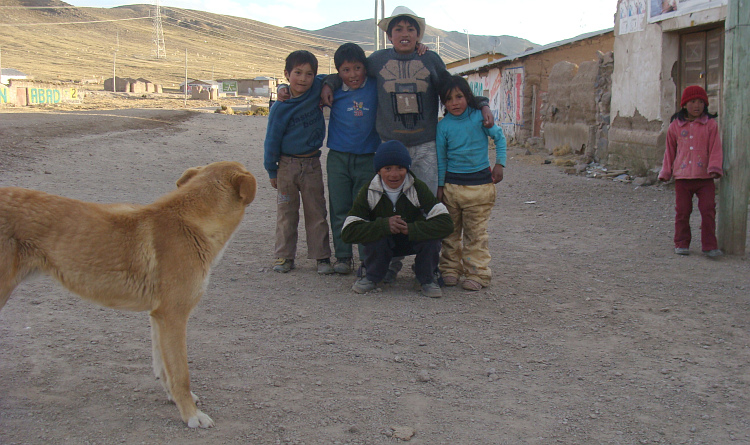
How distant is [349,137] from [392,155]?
0.86 metres

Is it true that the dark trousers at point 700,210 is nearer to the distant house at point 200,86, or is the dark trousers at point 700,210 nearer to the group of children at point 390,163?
the group of children at point 390,163

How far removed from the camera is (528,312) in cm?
450

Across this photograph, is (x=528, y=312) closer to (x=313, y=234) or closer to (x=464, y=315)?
(x=464, y=315)

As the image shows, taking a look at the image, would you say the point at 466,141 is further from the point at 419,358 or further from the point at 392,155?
the point at 419,358

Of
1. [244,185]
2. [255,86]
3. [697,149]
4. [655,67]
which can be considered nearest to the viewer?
[244,185]

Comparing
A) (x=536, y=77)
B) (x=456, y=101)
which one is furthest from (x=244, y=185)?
(x=536, y=77)

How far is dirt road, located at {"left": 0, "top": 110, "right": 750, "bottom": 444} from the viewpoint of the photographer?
2.85 metres

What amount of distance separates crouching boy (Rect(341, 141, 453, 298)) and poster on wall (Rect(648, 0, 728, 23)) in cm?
679

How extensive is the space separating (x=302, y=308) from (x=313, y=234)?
1152 mm

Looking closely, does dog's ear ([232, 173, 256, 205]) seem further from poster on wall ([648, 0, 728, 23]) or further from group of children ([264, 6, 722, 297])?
poster on wall ([648, 0, 728, 23])

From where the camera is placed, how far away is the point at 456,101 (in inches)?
192

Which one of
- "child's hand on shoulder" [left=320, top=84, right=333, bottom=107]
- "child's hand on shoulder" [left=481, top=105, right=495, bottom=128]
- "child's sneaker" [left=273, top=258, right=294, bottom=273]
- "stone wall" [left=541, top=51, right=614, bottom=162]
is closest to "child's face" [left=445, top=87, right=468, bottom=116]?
"child's hand on shoulder" [left=481, top=105, right=495, bottom=128]

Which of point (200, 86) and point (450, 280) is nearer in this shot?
point (450, 280)

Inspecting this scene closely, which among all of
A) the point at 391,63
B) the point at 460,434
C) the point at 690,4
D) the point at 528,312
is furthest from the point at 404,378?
the point at 690,4
